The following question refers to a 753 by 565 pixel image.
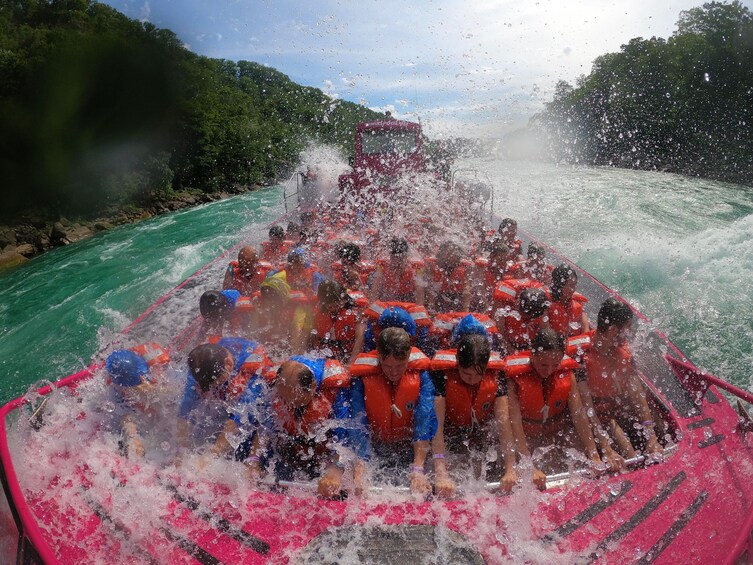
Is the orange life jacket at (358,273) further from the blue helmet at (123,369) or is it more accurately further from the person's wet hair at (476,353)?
the person's wet hair at (476,353)

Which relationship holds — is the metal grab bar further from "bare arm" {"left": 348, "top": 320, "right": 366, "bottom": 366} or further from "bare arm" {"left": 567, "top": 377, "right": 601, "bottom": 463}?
"bare arm" {"left": 348, "top": 320, "right": 366, "bottom": 366}

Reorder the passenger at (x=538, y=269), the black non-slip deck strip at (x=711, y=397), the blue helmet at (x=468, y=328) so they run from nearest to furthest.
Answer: the black non-slip deck strip at (x=711, y=397), the blue helmet at (x=468, y=328), the passenger at (x=538, y=269)

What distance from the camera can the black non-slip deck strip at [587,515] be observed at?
1961 millimetres

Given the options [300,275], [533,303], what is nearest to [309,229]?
[300,275]

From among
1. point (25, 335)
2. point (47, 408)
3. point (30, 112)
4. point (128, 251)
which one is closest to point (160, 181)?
point (30, 112)

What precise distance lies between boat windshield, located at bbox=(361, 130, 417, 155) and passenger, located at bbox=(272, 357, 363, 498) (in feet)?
24.5

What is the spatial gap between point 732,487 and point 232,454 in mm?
2658

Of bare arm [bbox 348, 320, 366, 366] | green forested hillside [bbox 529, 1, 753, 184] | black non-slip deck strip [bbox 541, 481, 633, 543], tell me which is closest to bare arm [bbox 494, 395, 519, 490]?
black non-slip deck strip [bbox 541, 481, 633, 543]

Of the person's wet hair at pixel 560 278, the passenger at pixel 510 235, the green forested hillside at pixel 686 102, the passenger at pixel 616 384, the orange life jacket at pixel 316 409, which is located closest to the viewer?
the orange life jacket at pixel 316 409

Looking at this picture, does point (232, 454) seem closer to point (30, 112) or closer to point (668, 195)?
point (668, 195)

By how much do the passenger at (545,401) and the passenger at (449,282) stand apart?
191 centimetres

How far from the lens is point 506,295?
402 cm

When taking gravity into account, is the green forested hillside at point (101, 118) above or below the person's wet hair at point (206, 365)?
above

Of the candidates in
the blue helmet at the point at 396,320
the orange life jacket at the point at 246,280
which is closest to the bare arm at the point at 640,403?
the blue helmet at the point at 396,320
